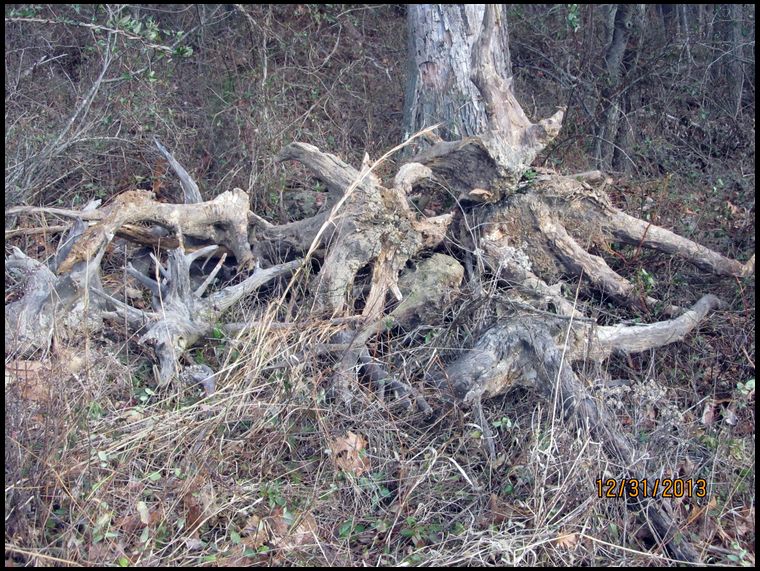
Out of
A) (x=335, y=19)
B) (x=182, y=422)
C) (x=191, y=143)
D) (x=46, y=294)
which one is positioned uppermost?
(x=335, y=19)

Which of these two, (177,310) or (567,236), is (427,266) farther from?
(177,310)

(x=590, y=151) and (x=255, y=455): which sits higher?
(x=590, y=151)

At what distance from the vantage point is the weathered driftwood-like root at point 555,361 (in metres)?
3.32

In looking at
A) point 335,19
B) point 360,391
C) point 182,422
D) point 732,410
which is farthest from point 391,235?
point 335,19

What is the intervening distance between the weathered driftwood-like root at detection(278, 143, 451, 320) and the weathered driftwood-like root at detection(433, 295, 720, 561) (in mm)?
648

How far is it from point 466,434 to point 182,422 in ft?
4.08

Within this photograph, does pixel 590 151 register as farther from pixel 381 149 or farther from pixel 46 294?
pixel 46 294

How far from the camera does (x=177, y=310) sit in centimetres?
391

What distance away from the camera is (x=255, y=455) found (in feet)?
10.6

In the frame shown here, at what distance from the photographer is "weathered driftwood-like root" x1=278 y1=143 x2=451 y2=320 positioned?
409cm

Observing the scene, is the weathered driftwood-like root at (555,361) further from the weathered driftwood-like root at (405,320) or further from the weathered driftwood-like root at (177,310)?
the weathered driftwood-like root at (177,310)
